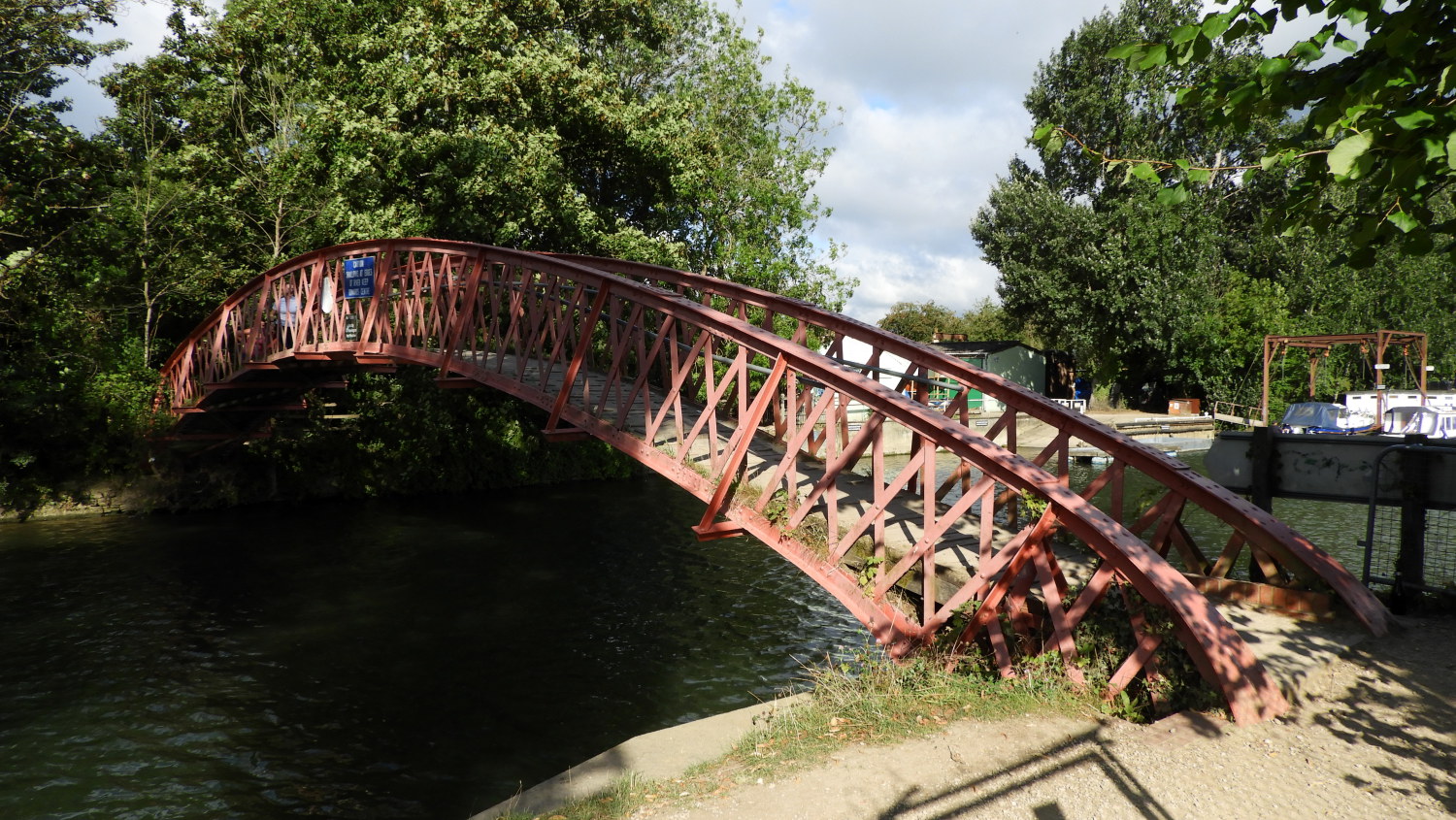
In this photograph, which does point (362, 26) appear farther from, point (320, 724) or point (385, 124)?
point (320, 724)

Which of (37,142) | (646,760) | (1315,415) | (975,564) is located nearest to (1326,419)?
(1315,415)

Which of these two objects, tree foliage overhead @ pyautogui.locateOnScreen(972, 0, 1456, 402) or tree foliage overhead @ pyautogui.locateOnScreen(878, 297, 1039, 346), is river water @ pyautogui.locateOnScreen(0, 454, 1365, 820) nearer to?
tree foliage overhead @ pyautogui.locateOnScreen(972, 0, 1456, 402)

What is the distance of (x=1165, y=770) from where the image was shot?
5000 mm

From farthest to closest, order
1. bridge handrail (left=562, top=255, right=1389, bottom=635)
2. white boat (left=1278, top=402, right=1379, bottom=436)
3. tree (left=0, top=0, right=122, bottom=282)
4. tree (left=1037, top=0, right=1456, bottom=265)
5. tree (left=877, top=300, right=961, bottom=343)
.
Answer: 1. tree (left=877, top=300, right=961, bottom=343)
2. white boat (left=1278, top=402, right=1379, bottom=436)
3. tree (left=0, top=0, right=122, bottom=282)
4. bridge handrail (left=562, top=255, right=1389, bottom=635)
5. tree (left=1037, top=0, right=1456, bottom=265)

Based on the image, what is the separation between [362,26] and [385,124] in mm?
4460

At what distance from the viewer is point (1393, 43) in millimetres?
4016

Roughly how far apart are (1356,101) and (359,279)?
49.8ft

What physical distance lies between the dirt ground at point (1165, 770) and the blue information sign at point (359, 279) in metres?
12.8

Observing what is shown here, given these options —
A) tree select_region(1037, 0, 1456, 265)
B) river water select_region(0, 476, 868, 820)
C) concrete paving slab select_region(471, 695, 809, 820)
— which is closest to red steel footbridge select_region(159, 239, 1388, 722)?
concrete paving slab select_region(471, 695, 809, 820)

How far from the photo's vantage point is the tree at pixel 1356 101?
402 centimetres

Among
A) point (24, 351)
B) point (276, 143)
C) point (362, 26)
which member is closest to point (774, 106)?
point (362, 26)

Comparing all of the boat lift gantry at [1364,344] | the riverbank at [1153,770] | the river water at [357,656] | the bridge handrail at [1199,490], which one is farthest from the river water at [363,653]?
the boat lift gantry at [1364,344]

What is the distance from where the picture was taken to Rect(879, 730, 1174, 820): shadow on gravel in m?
4.66

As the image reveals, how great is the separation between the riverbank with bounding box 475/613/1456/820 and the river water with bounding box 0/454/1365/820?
167 inches
